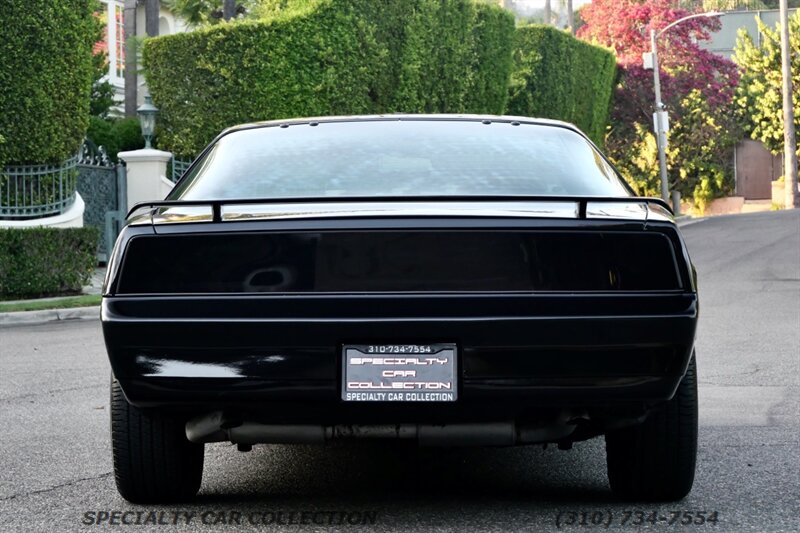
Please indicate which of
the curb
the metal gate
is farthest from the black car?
the metal gate

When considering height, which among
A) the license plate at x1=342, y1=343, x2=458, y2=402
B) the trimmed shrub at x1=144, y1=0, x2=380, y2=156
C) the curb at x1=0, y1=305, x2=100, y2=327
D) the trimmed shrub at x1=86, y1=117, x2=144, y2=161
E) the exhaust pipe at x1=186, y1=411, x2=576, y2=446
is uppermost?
the trimmed shrub at x1=144, y1=0, x2=380, y2=156

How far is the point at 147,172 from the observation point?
2216cm

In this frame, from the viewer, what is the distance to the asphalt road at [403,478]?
468 centimetres

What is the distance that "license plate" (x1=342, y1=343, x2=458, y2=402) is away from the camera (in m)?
4.21

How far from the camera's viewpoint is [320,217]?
4.36 metres

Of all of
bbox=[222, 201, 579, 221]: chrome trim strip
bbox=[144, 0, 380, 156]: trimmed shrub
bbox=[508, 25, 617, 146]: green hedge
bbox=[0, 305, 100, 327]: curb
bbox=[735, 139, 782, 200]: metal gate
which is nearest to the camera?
bbox=[222, 201, 579, 221]: chrome trim strip

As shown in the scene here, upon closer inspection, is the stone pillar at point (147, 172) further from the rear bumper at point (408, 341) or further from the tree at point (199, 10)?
the rear bumper at point (408, 341)

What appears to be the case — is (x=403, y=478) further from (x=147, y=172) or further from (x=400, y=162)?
(x=147, y=172)

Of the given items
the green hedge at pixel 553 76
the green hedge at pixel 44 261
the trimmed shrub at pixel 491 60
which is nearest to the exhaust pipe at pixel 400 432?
the green hedge at pixel 44 261

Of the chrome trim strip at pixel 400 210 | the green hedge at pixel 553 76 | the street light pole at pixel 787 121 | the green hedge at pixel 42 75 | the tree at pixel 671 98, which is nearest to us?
the chrome trim strip at pixel 400 210

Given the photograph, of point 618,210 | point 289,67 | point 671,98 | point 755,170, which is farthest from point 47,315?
point 755,170

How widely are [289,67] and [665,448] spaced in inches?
744

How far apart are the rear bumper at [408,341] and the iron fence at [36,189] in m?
14.7

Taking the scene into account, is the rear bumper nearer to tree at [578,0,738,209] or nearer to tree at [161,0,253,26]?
tree at [161,0,253,26]
